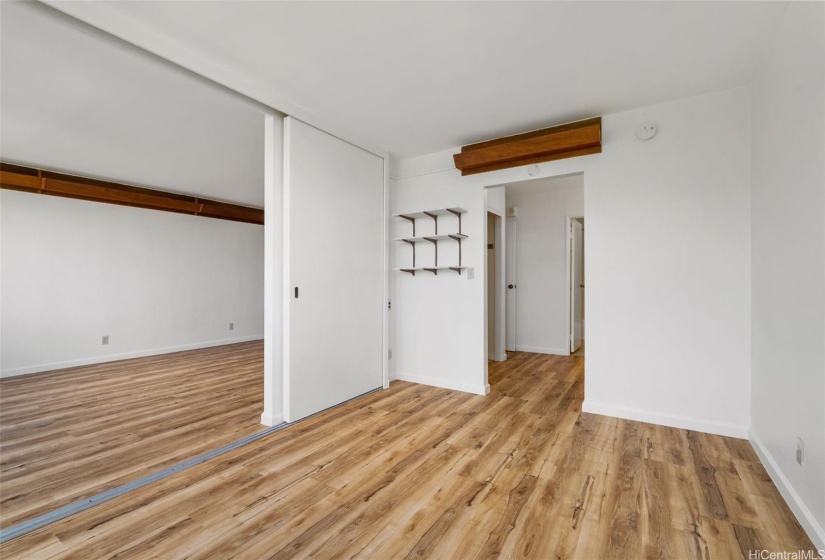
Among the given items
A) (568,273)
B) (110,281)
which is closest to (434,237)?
(568,273)

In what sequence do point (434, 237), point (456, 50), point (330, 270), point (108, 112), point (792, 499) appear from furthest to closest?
point (434, 237) → point (330, 270) → point (108, 112) → point (456, 50) → point (792, 499)

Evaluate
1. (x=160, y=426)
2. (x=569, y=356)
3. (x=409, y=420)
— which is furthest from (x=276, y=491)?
(x=569, y=356)

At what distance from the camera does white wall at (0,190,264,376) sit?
185 inches

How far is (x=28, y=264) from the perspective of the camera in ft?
15.6

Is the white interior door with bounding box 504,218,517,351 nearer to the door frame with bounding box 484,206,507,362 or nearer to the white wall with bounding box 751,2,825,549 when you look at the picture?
the door frame with bounding box 484,206,507,362

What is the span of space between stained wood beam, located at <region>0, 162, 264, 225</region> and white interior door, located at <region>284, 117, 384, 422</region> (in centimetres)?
378

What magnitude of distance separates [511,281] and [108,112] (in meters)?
5.41

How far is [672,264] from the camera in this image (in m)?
2.95

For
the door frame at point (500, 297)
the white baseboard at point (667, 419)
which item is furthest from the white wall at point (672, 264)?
the door frame at point (500, 297)

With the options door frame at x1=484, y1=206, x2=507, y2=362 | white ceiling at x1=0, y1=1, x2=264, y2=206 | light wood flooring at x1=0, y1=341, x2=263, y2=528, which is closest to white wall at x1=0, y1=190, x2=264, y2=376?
light wood flooring at x1=0, y1=341, x2=263, y2=528

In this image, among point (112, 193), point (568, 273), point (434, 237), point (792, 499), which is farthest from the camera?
point (568, 273)

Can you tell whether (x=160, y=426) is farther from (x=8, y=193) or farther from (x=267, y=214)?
(x=8, y=193)

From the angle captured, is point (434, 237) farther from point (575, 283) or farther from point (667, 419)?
point (575, 283)

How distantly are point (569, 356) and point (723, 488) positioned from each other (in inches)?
143
